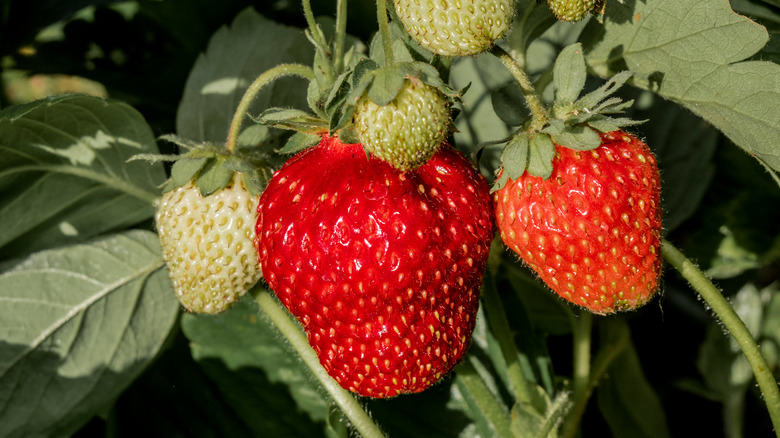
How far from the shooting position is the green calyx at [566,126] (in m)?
0.83

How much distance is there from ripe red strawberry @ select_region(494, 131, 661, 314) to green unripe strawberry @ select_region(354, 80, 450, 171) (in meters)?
0.16

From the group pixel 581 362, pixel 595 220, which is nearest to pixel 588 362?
pixel 581 362

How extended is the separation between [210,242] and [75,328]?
0.35 meters

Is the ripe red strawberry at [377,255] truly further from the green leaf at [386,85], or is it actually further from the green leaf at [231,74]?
the green leaf at [231,74]

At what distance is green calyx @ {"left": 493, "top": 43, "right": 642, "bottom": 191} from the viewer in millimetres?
830

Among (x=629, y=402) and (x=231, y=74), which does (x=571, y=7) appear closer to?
(x=231, y=74)

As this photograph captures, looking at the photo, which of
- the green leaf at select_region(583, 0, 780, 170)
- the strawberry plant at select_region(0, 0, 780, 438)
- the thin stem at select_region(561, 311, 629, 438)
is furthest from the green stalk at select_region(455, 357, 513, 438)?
the green leaf at select_region(583, 0, 780, 170)

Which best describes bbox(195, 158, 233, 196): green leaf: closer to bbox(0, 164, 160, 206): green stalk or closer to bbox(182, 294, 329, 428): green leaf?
bbox(0, 164, 160, 206): green stalk

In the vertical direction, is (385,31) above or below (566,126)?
above

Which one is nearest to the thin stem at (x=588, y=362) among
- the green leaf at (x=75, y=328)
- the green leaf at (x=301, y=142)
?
the green leaf at (x=301, y=142)

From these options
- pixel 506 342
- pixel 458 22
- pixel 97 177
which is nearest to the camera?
pixel 458 22

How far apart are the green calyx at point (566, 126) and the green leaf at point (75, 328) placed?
0.67 m

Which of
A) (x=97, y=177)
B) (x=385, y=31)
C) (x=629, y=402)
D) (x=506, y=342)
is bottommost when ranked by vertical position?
(x=629, y=402)

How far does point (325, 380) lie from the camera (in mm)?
1009
